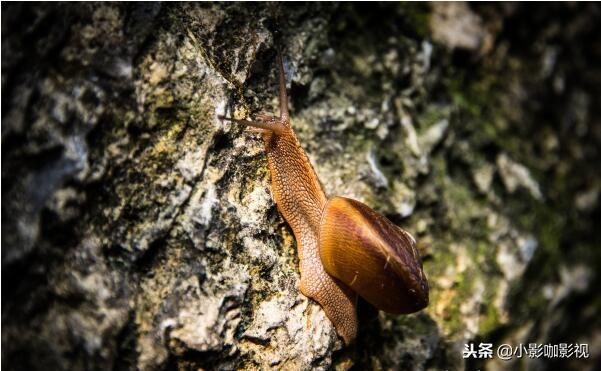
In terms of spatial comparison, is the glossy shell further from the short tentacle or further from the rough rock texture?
the short tentacle

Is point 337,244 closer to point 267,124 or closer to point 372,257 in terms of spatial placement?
point 372,257

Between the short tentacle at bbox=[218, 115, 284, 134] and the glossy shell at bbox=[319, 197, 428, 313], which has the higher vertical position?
the short tentacle at bbox=[218, 115, 284, 134]

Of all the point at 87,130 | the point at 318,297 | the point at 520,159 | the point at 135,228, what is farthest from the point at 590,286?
the point at 87,130

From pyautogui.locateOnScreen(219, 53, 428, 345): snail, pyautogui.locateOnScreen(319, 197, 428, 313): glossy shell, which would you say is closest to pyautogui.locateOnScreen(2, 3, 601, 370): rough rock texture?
pyautogui.locateOnScreen(219, 53, 428, 345): snail

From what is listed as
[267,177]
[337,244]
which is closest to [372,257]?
[337,244]

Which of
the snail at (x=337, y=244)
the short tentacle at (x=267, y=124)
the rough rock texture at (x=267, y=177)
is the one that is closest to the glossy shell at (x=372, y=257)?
the snail at (x=337, y=244)

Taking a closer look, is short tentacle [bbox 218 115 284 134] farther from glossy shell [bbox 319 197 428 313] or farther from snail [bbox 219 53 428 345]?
glossy shell [bbox 319 197 428 313]

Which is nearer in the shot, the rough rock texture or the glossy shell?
the rough rock texture

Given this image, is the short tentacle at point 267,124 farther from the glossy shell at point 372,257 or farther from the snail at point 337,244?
the glossy shell at point 372,257
